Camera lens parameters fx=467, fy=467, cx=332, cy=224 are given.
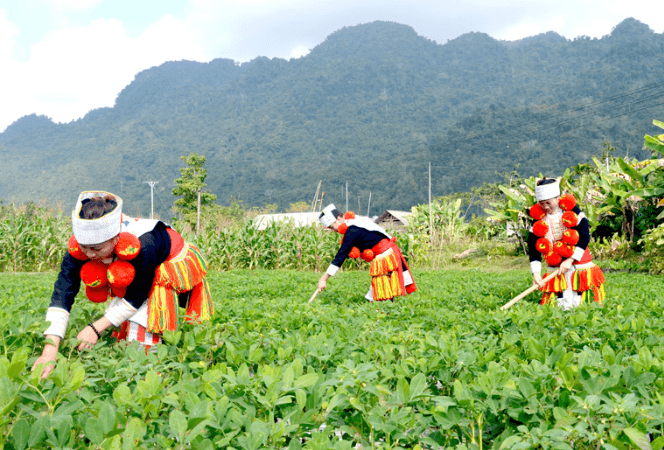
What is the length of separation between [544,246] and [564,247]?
8.8 inches

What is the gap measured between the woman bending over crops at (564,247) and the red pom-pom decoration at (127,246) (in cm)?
459

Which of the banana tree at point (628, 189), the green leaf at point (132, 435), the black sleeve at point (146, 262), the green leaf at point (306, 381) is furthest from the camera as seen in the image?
the banana tree at point (628, 189)

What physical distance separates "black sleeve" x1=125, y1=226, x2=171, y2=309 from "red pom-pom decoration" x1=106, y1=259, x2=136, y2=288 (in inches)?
4.0

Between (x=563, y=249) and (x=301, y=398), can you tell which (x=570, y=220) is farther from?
(x=301, y=398)

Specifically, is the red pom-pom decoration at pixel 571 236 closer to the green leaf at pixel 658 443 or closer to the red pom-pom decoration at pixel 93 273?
the green leaf at pixel 658 443

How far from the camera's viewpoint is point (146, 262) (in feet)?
10.2

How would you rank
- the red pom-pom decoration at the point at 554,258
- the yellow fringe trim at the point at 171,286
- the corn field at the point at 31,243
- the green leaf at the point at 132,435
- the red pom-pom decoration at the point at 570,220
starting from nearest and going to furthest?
the green leaf at the point at 132,435 → the yellow fringe trim at the point at 171,286 → the red pom-pom decoration at the point at 570,220 → the red pom-pom decoration at the point at 554,258 → the corn field at the point at 31,243

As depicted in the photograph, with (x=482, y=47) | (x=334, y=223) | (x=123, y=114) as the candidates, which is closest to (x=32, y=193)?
(x=123, y=114)

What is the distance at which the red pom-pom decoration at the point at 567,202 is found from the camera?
5535 millimetres

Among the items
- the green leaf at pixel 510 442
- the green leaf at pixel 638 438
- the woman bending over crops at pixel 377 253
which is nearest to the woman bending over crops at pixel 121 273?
the green leaf at pixel 510 442

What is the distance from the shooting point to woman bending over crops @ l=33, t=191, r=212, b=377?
Result: 2.80 m

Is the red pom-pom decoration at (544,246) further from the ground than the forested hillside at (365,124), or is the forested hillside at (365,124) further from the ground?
the forested hillside at (365,124)

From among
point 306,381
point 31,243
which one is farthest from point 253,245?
point 306,381

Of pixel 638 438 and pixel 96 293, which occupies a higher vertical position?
pixel 96 293
